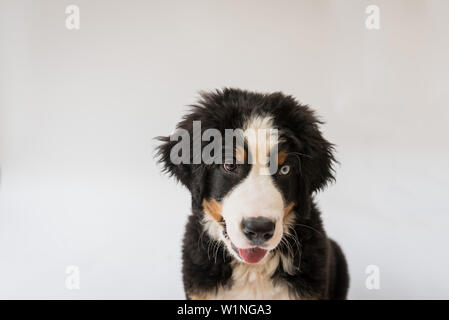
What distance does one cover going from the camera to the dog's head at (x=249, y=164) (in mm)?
1608

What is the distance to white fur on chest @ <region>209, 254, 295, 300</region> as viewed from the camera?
6.14 ft

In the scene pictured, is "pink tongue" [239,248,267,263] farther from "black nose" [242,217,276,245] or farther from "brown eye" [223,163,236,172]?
"brown eye" [223,163,236,172]

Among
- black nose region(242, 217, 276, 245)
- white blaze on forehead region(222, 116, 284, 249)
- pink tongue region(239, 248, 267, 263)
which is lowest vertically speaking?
pink tongue region(239, 248, 267, 263)

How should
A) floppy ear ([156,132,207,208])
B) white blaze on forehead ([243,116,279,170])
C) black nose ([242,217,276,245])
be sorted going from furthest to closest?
floppy ear ([156,132,207,208]) < white blaze on forehead ([243,116,279,170]) < black nose ([242,217,276,245])

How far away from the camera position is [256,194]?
1.61 metres

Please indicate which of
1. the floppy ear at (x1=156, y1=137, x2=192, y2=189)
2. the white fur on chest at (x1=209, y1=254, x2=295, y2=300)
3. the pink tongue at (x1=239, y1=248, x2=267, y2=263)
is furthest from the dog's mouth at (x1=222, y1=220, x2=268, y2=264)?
the floppy ear at (x1=156, y1=137, x2=192, y2=189)

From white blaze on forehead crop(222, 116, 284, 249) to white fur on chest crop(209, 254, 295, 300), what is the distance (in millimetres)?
269

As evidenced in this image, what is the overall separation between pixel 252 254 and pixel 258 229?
0.72 feet

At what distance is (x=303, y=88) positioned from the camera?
2.54m

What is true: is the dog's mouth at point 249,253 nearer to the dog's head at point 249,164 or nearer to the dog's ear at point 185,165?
the dog's head at point 249,164

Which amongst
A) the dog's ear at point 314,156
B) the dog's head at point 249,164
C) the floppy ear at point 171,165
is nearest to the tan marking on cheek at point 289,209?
the dog's head at point 249,164

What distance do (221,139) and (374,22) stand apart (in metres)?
1.35

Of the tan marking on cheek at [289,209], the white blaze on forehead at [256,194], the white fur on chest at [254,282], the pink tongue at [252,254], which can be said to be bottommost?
the white fur on chest at [254,282]
